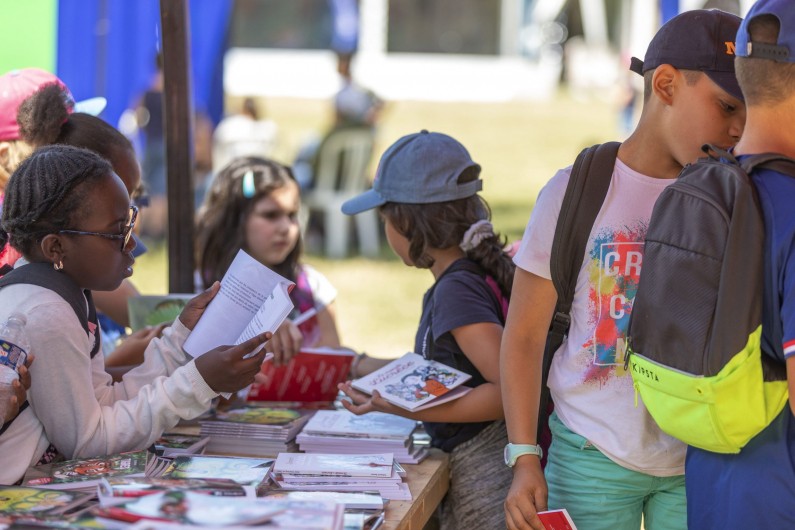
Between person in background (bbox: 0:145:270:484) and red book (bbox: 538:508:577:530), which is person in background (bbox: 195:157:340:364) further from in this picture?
red book (bbox: 538:508:577:530)

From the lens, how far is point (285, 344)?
2.89m

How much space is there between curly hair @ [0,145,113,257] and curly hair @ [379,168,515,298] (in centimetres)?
88

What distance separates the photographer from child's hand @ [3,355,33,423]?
73.1 inches

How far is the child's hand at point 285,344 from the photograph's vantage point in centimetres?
290

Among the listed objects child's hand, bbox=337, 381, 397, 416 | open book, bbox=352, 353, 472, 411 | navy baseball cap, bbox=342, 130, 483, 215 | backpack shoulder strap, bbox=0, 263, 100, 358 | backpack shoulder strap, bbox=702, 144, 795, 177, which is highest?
backpack shoulder strap, bbox=702, 144, 795, 177

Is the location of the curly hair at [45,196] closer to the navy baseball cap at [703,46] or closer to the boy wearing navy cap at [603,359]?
the boy wearing navy cap at [603,359]

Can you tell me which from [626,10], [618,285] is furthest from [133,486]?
[626,10]

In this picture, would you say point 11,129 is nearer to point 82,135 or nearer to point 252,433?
point 82,135

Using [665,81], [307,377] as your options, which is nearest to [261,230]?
[307,377]

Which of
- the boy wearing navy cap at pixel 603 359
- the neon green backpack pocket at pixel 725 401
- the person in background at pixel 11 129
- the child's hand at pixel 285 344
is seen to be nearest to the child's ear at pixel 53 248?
the person in background at pixel 11 129

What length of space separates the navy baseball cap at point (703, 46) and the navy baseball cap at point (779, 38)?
1.01ft

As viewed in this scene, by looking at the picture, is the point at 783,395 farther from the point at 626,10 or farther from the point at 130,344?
the point at 626,10

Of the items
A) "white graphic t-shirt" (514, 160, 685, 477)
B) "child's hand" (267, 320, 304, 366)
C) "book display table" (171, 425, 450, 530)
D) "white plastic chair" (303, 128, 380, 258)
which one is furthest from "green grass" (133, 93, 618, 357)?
"white graphic t-shirt" (514, 160, 685, 477)

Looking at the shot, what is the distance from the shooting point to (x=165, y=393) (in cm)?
219
